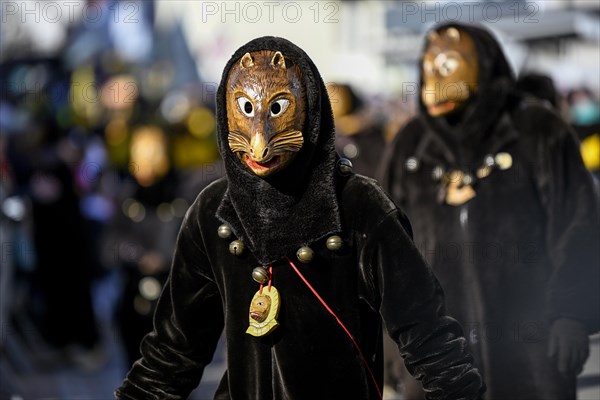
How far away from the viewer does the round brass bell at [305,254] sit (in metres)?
3.12

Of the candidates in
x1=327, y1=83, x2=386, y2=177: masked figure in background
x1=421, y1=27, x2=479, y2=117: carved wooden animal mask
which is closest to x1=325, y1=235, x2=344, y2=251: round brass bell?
x1=421, y1=27, x2=479, y2=117: carved wooden animal mask

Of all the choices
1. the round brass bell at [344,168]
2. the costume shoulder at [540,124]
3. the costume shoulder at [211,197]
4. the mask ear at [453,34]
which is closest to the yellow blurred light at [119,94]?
the mask ear at [453,34]

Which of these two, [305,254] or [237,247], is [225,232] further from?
[305,254]

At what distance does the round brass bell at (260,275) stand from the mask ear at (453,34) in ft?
6.77

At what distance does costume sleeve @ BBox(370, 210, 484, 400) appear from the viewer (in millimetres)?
3023

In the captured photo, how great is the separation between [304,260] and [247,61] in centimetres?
55

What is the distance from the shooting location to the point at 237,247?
3193 mm

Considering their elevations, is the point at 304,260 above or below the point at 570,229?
above

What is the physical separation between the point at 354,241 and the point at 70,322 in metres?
7.06

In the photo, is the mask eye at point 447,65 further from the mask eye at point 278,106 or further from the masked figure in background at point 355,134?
the masked figure in background at point 355,134

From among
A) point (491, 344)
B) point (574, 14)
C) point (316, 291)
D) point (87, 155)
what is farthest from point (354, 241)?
point (574, 14)

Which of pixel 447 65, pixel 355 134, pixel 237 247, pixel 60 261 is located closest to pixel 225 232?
pixel 237 247

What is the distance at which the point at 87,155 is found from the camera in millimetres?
12188

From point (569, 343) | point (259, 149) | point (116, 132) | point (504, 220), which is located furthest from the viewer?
point (116, 132)
